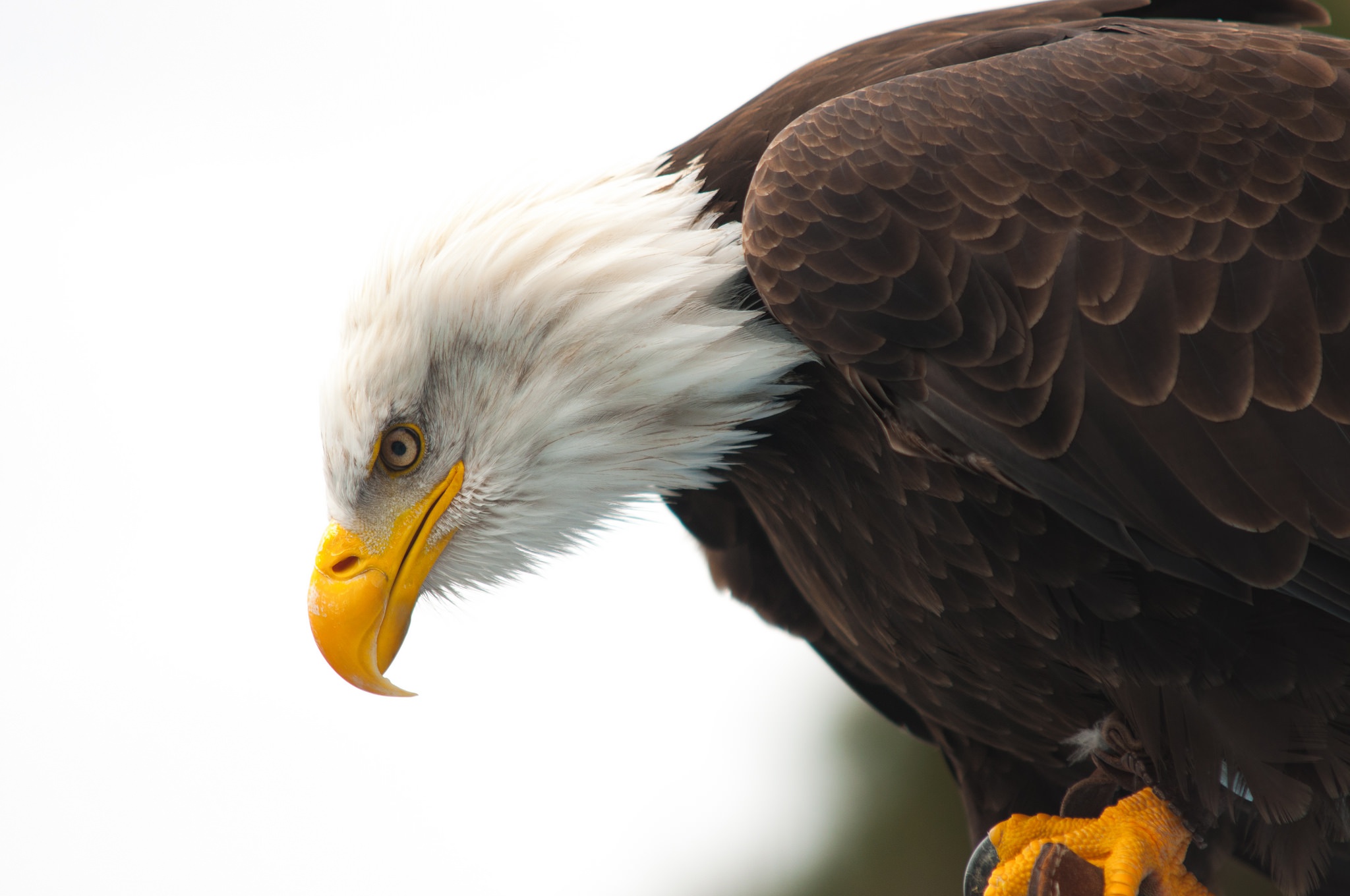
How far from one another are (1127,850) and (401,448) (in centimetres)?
166

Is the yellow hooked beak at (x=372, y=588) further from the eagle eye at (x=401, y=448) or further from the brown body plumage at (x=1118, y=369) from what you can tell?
the brown body plumage at (x=1118, y=369)

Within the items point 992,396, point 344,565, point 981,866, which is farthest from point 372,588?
point 981,866

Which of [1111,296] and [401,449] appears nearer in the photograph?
[1111,296]

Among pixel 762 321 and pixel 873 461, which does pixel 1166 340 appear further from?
pixel 762 321

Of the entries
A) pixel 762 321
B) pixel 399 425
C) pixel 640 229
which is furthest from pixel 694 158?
pixel 399 425

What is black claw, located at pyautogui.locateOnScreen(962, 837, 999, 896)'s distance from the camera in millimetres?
2760

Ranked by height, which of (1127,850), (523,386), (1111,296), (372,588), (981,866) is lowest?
(981,866)

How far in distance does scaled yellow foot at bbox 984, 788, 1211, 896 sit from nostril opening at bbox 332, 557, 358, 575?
4.91 ft

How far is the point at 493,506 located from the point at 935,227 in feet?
3.49

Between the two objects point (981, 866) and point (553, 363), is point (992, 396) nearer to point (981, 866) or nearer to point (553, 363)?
point (553, 363)

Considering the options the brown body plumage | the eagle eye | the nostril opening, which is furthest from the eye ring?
the brown body plumage

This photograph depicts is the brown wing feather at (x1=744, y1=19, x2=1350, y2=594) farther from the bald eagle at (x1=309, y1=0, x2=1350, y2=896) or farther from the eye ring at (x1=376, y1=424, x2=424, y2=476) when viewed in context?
the eye ring at (x1=376, y1=424, x2=424, y2=476)

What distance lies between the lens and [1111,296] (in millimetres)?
2164

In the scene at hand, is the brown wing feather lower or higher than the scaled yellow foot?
higher
